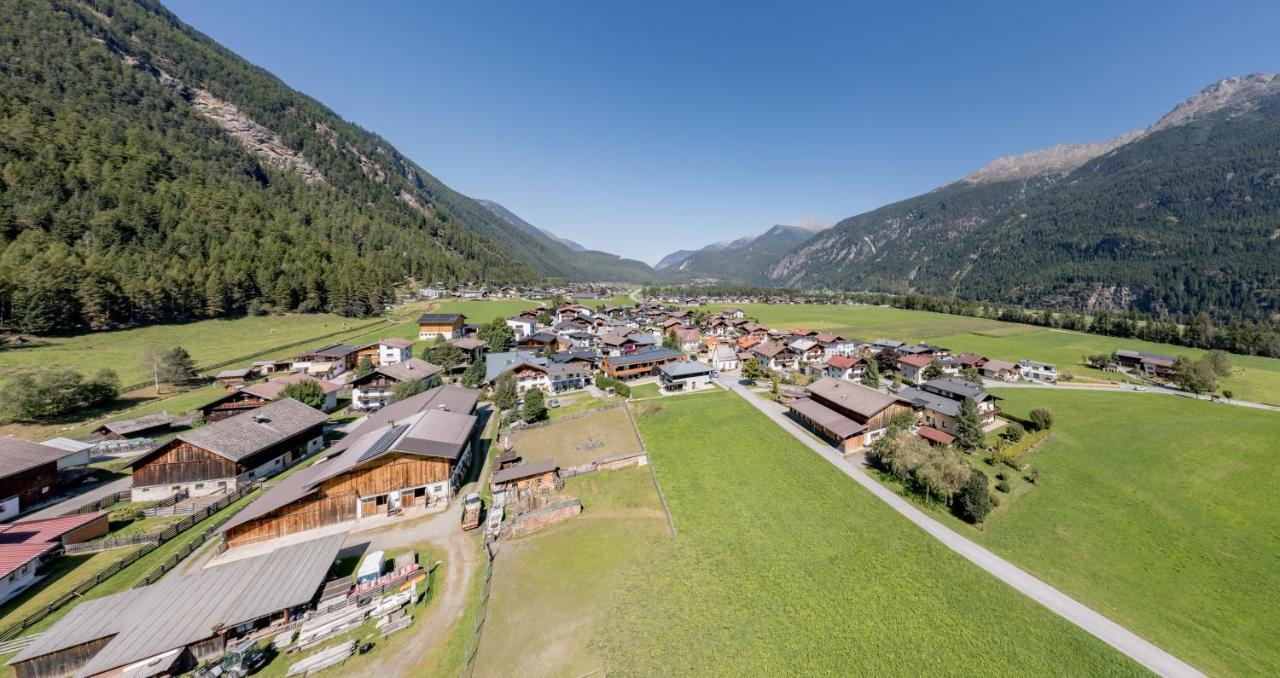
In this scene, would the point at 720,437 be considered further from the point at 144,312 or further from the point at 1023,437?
the point at 144,312

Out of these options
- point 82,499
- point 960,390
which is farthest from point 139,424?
point 960,390

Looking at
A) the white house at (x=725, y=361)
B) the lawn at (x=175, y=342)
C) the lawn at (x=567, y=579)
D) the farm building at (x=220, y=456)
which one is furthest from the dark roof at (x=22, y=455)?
the white house at (x=725, y=361)

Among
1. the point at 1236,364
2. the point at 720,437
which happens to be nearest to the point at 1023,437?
the point at 720,437

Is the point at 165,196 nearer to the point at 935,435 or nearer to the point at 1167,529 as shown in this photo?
the point at 935,435

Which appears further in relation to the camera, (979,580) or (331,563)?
(979,580)

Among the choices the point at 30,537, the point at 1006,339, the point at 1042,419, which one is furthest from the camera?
the point at 1006,339

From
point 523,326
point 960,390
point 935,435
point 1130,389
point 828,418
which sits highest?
point 523,326
